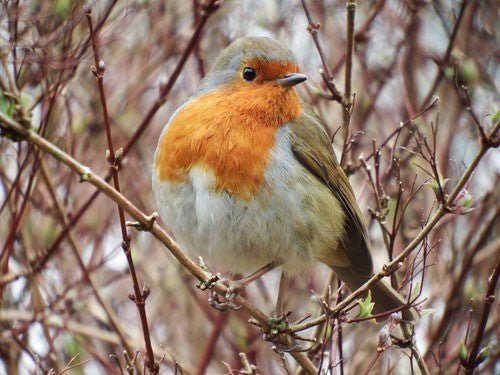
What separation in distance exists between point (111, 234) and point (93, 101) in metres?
0.84

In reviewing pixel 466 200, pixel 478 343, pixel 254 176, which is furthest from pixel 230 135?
pixel 478 343

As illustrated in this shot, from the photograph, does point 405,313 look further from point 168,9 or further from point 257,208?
point 168,9

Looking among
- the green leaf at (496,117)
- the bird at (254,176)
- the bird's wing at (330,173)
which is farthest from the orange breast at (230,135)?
the green leaf at (496,117)

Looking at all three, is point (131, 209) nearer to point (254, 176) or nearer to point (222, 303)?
point (222, 303)

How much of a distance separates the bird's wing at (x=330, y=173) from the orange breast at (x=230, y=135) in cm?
13

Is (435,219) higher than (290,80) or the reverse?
the reverse

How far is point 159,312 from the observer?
5219 mm

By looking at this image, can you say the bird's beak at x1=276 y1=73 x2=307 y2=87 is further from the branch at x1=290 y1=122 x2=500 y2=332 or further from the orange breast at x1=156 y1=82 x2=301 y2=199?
the branch at x1=290 y1=122 x2=500 y2=332

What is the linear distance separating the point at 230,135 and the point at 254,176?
0.73ft

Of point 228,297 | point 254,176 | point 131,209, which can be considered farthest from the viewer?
point 254,176

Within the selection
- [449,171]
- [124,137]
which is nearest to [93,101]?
[124,137]

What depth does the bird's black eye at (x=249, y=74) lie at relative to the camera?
3.84 metres

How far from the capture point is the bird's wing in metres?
3.89

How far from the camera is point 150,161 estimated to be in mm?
5336
